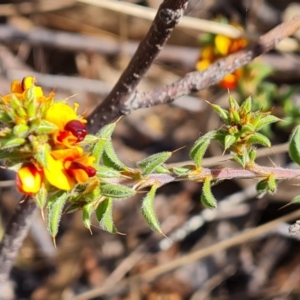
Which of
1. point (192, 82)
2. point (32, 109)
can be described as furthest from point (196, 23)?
point (32, 109)

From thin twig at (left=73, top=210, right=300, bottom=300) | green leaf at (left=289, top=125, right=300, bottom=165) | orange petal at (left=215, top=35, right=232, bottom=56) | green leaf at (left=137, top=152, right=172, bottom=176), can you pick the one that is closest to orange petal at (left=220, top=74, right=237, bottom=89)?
orange petal at (left=215, top=35, right=232, bottom=56)

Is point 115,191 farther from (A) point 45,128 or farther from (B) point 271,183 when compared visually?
(B) point 271,183

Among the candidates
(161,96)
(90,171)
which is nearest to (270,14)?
(161,96)

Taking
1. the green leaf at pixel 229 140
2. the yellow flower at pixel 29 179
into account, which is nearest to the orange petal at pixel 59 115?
the yellow flower at pixel 29 179

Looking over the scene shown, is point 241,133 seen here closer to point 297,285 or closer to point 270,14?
point 297,285

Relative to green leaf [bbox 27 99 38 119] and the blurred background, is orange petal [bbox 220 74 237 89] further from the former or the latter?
green leaf [bbox 27 99 38 119]
